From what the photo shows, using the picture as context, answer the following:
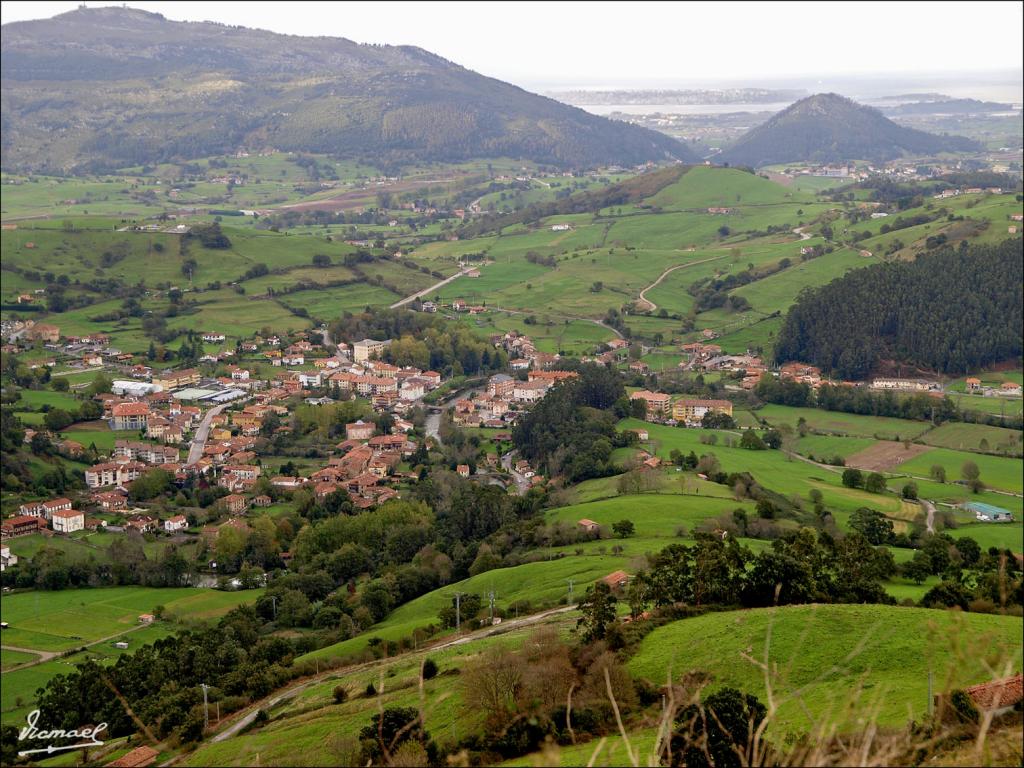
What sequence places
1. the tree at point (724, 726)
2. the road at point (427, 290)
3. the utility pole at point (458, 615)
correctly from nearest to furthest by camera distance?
the tree at point (724, 726)
the utility pole at point (458, 615)
the road at point (427, 290)

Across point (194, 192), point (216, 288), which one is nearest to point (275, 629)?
point (216, 288)

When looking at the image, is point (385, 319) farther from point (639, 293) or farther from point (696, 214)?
point (696, 214)

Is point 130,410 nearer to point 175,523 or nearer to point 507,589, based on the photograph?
point 175,523

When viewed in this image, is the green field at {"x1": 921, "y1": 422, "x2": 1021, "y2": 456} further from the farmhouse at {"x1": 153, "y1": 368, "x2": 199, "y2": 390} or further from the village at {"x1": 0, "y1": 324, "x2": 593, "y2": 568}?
the farmhouse at {"x1": 153, "y1": 368, "x2": 199, "y2": 390}

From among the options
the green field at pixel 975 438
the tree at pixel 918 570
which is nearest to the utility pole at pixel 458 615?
the tree at pixel 918 570

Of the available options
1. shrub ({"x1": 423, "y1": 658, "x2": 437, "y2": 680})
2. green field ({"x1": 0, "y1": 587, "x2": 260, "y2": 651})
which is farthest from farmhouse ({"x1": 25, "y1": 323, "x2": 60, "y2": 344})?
shrub ({"x1": 423, "y1": 658, "x2": 437, "y2": 680})

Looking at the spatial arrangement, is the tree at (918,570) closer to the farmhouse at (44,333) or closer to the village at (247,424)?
the village at (247,424)
